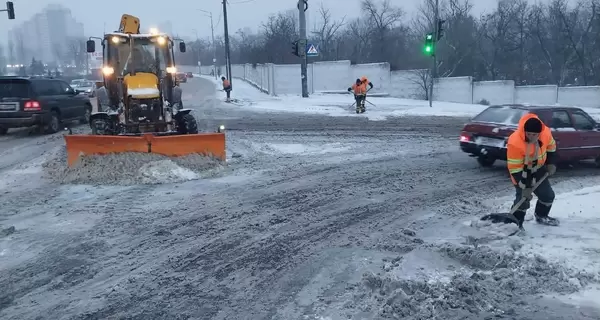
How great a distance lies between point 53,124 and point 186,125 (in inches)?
262

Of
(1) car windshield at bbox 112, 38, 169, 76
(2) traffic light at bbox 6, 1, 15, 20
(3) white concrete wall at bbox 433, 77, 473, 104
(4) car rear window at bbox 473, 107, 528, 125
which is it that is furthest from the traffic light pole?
(4) car rear window at bbox 473, 107, 528, 125

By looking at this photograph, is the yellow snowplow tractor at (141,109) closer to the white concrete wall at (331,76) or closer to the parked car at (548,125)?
the parked car at (548,125)

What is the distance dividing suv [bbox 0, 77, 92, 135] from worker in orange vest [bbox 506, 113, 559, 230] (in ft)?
46.4

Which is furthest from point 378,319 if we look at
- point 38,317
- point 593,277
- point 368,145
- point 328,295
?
point 368,145

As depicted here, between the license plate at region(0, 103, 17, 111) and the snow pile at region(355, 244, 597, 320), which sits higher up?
Result: the license plate at region(0, 103, 17, 111)

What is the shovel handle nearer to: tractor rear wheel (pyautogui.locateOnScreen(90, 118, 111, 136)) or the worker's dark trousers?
the worker's dark trousers

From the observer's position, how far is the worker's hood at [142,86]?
1145 centimetres

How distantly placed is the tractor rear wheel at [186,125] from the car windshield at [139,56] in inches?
49.8

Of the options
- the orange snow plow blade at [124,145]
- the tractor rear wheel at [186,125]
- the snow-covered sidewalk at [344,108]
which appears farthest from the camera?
the snow-covered sidewalk at [344,108]

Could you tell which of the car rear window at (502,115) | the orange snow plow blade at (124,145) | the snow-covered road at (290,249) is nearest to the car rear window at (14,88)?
the snow-covered road at (290,249)

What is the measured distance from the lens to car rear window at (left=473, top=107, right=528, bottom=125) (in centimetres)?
1064

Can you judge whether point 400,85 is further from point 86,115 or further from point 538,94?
point 86,115

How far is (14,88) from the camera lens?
52.3 ft

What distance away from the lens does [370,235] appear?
271 inches
